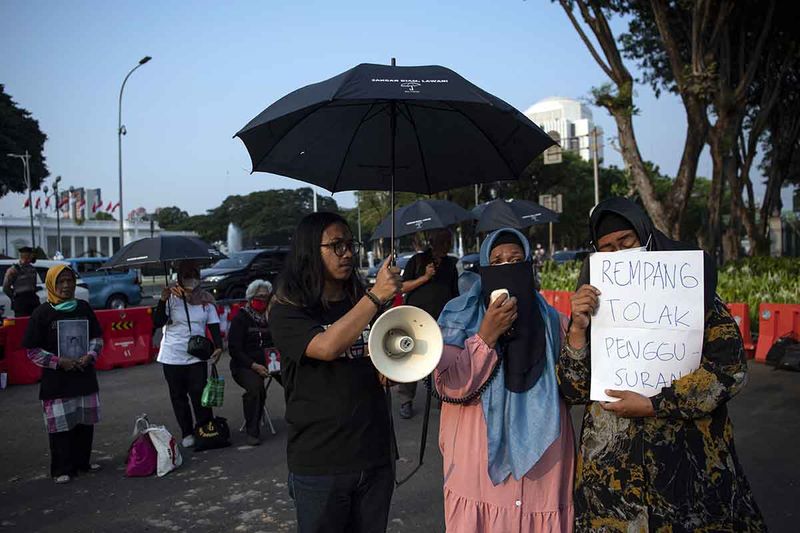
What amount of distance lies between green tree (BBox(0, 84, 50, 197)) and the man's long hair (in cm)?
4500

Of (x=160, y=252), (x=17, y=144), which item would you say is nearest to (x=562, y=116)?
(x=17, y=144)

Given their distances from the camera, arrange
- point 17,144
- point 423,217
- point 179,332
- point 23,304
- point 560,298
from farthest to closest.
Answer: point 17,144, point 560,298, point 23,304, point 423,217, point 179,332

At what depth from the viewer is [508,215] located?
1047 cm

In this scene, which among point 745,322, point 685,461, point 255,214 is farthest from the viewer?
point 255,214

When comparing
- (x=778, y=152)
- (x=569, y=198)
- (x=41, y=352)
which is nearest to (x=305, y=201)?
(x=569, y=198)

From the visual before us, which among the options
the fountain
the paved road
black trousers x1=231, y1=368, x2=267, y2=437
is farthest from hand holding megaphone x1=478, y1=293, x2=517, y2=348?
the fountain

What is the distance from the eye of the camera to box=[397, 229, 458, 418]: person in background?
6.57 m

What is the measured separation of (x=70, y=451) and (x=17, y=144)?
43.4 meters

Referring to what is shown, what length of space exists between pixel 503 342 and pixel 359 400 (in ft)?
1.90

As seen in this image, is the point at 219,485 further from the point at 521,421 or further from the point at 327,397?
the point at 521,421

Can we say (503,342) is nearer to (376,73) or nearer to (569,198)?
(376,73)

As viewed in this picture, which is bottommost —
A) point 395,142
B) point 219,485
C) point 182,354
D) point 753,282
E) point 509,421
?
point 219,485

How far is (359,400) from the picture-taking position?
250cm

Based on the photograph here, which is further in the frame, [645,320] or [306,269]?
[306,269]
